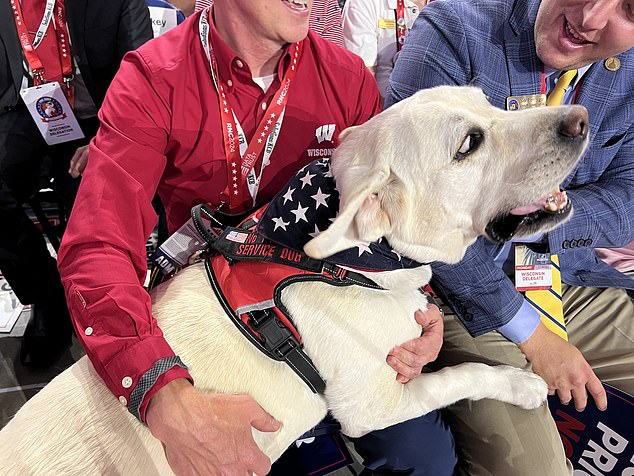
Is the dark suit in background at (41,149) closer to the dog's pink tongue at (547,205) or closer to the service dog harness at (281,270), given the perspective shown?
the service dog harness at (281,270)

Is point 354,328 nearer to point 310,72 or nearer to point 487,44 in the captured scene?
point 310,72

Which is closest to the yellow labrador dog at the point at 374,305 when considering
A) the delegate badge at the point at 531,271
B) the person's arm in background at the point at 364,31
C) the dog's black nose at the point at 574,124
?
the dog's black nose at the point at 574,124

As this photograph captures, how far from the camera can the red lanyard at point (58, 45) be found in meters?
2.06

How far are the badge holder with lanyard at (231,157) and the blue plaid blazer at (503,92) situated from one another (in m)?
0.36

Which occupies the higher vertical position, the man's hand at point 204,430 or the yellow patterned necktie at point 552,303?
the man's hand at point 204,430

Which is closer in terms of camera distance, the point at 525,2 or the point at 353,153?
the point at 353,153

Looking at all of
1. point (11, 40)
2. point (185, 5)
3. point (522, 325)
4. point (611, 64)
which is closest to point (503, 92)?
point (611, 64)

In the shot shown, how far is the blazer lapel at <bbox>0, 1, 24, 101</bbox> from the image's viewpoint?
6.65 ft

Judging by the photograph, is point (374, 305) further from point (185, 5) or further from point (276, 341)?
point (185, 5)

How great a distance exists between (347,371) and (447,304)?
56 cm

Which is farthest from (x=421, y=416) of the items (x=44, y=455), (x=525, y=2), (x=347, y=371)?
(x=525, y=2)

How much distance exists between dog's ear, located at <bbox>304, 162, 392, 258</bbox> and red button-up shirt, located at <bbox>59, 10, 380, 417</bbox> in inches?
17.9

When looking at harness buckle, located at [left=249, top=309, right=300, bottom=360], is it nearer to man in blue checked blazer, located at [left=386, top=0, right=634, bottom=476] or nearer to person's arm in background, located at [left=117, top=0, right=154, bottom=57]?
man in blue checked blazer, located at [left=386, top=0, right=634, bottom=476]

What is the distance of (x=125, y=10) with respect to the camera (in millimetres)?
2141
